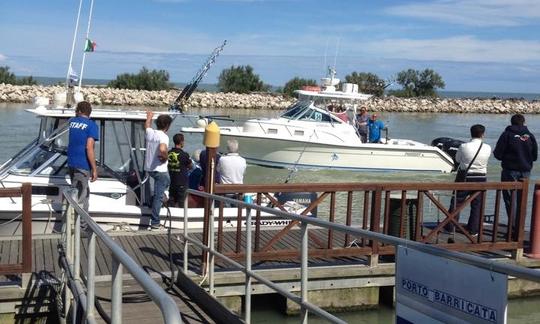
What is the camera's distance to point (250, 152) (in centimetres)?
2500

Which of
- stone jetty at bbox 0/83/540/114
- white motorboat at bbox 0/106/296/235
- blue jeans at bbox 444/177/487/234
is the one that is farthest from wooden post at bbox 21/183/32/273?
stone jetty at bbox 0/83/540/114

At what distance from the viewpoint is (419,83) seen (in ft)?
290

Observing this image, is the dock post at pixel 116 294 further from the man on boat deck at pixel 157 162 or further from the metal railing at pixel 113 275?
the man on boat deck at pixel 157 162

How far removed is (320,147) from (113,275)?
21149mm

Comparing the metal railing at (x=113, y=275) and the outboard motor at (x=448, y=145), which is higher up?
the metal railing at (x=113, y=275)

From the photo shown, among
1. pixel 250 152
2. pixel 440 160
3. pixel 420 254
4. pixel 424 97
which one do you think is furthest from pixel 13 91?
pixel 420 254

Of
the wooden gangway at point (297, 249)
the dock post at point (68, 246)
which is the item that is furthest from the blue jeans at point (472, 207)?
the dock post at point (68, 246)

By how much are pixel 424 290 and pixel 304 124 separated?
21350 mm

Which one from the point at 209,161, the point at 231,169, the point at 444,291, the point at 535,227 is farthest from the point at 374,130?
the point at 444,291

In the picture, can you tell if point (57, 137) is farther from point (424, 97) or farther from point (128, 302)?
point (424, 97)

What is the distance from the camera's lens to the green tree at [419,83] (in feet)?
287

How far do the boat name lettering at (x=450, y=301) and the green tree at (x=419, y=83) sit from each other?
84889 millimetres

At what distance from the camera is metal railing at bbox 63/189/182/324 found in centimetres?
250

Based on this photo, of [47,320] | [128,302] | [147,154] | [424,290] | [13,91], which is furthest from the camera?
[13,91]
